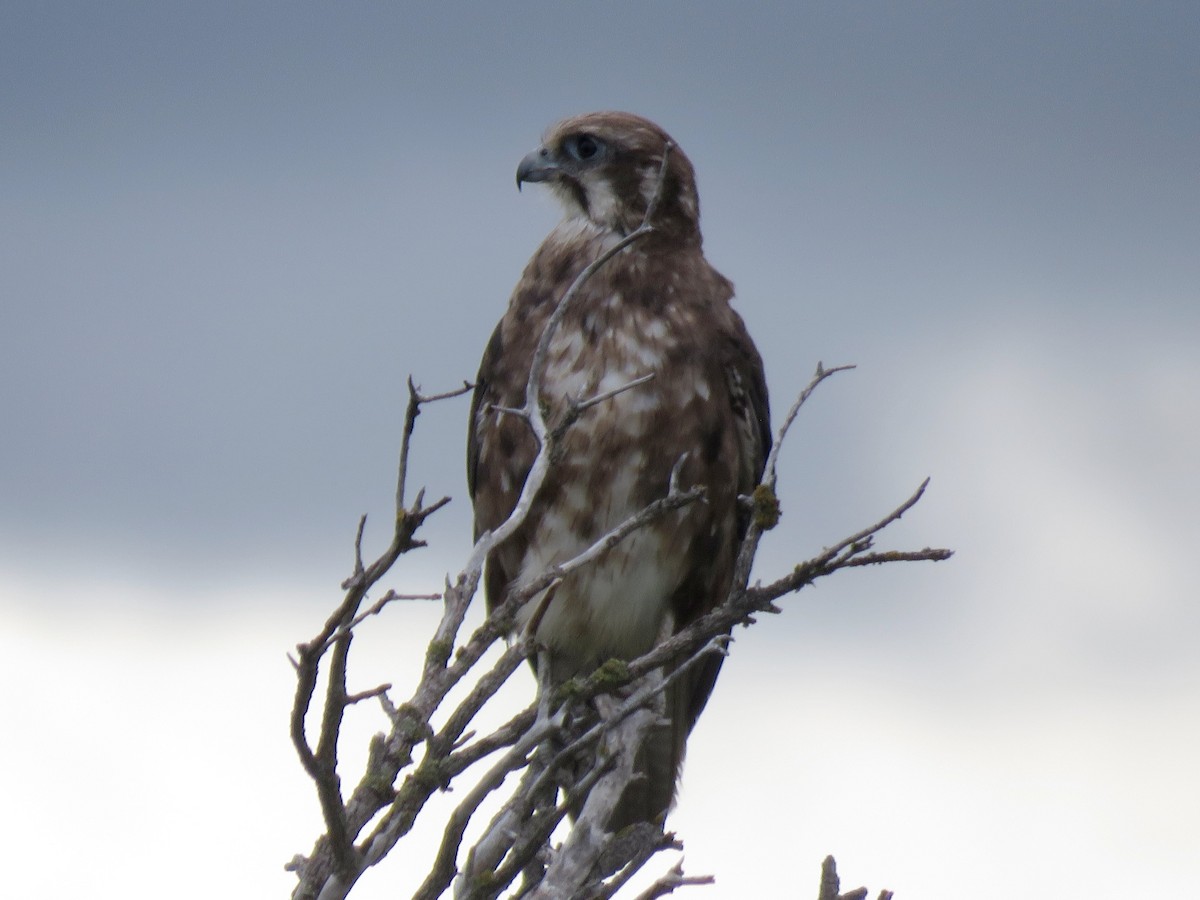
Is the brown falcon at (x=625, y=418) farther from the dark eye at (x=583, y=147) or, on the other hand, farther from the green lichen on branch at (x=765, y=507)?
the green lichen on branch at (x=765, y=507)

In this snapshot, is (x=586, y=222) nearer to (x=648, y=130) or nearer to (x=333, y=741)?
(x=648, y=130)

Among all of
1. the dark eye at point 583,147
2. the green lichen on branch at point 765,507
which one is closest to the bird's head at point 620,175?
the dark eye at point 583,147

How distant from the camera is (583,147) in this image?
6.91 metres

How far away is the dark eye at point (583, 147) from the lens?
270 inches

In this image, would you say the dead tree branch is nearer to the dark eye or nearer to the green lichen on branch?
the green lichen on branch

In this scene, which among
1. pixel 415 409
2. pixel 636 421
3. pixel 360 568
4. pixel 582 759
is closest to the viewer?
pixel 360 568

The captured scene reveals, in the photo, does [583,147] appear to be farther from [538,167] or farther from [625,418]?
[625,418]

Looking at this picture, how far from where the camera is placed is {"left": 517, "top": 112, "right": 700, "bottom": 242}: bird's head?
6.78 m

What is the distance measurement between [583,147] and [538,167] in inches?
8.5

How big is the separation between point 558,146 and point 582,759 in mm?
2759

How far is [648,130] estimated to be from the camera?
22.4 feet

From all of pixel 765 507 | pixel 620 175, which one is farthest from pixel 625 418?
pixel 765 507

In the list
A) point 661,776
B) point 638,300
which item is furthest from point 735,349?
point 661,776

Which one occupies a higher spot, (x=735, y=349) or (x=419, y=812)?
(x=735, y=349)
